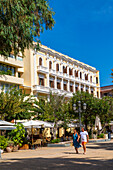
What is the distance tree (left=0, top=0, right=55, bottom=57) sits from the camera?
10672mm

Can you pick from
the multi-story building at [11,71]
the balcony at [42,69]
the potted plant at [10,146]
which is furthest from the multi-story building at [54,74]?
the potted plant at [10,146]

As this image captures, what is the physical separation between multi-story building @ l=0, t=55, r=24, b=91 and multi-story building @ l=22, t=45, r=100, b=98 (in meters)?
1.77

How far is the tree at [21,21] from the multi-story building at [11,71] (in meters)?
23.5

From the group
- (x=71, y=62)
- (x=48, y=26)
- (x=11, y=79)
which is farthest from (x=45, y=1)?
(x=71, y=62)

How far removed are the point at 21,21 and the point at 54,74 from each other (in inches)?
1355

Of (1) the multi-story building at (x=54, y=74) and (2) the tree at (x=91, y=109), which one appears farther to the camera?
(1) the multi-story building at (x=54, y=74)

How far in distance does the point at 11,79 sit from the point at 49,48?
11877 mm

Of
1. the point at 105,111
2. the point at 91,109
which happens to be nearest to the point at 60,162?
the point at 91,109

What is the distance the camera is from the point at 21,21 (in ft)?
36.3

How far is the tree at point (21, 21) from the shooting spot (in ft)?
35.0

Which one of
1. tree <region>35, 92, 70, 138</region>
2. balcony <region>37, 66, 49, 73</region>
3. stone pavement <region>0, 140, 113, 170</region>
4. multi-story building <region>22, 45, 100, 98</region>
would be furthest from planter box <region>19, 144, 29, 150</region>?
balcony <region>37, 66, 49, 73</region>

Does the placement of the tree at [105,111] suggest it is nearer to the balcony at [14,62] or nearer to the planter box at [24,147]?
the balcony at [14,62]

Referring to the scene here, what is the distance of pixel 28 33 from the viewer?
11.4 m

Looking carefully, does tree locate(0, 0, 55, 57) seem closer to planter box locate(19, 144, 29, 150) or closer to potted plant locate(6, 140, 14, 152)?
potted plant locate(6, 140, 14, 152)
